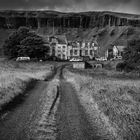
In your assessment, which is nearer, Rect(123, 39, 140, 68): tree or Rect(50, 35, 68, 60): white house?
Rect(123, 39, 140, 68): tree

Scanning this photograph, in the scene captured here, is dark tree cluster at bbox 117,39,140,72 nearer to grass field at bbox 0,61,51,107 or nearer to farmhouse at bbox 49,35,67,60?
grass field at bbox 0,61,51,107

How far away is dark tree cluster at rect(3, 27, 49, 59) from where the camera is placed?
8025 cm

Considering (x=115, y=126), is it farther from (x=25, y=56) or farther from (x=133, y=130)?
(x=25, y=56)

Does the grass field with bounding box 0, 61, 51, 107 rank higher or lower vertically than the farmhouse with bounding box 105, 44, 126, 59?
lower

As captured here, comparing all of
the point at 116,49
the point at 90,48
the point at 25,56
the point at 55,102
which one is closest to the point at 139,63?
the point at 25,56

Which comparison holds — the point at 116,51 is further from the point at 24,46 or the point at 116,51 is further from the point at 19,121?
the point at 19,121

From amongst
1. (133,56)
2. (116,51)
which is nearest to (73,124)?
(133,56)

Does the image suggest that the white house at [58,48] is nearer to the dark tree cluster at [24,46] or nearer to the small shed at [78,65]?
the dark tree cluster at [24,46]

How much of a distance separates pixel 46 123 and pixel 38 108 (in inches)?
125

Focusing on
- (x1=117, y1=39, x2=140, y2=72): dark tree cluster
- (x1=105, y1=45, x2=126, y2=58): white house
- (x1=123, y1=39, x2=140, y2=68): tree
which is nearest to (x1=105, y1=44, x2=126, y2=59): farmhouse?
(x1=105, y1=45, x2=126, y2=58): white house

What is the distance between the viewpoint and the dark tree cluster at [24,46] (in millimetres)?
80250

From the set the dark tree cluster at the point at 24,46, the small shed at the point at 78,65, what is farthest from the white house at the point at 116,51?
the small shed at the point at 78,65

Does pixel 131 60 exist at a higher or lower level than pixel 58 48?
→ lower

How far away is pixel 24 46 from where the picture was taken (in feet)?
261
